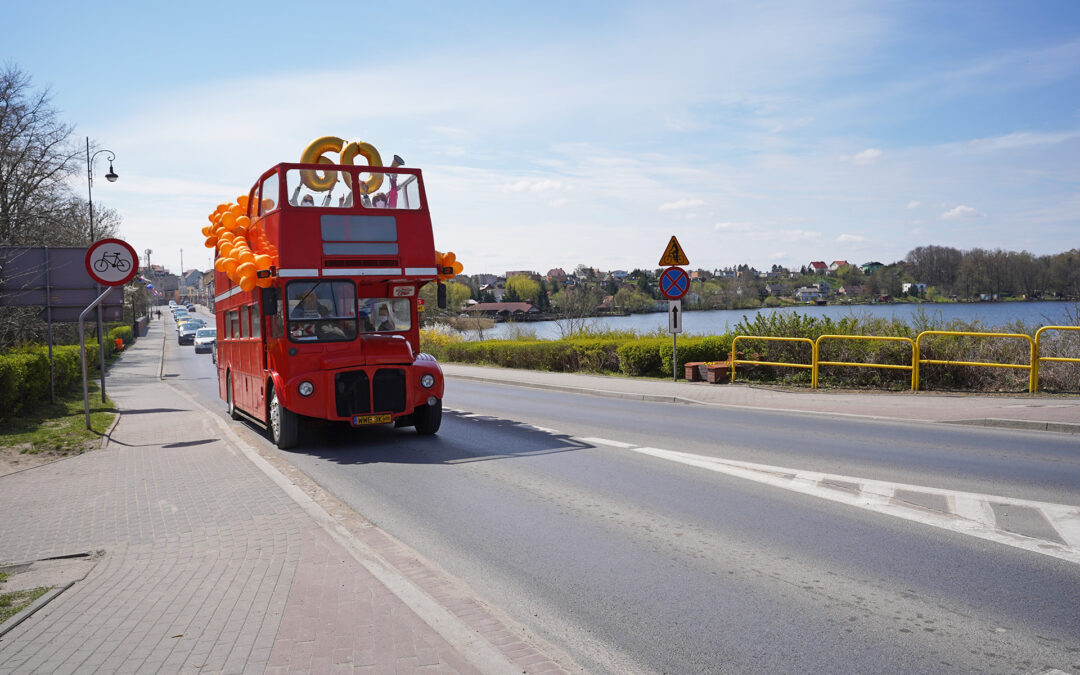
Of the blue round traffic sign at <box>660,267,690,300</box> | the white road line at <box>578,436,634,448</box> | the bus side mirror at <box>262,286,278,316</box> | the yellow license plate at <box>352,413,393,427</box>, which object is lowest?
the white road line at <box>578,436,634,448</box>

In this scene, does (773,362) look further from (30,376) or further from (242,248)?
(30,376)

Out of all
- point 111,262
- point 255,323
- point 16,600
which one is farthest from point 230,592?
point 111,262

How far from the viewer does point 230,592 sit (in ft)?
16.2

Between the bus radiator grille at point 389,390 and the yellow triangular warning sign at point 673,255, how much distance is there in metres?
9.17

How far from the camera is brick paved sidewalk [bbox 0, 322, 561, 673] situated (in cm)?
395

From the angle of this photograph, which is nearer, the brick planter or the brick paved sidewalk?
the brick paved sidewalk

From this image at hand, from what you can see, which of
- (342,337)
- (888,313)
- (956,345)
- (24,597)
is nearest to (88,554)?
(24,597)

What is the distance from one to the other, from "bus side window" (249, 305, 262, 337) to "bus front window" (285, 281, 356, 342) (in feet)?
3.72

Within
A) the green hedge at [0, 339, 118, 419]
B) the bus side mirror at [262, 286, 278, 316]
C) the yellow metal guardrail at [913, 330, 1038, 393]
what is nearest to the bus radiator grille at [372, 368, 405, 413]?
the bus side mirror at [262, 286, 278, 316]

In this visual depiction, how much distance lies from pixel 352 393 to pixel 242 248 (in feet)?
10.2

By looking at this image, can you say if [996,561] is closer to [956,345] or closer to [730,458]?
[730,458]

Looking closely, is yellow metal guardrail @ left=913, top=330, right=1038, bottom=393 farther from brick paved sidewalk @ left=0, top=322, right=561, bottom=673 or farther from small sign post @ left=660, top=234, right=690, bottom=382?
brick paved sidewalk @ left=0, top=322, right=561, bottom=673

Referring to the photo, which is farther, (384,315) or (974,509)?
(384,315)

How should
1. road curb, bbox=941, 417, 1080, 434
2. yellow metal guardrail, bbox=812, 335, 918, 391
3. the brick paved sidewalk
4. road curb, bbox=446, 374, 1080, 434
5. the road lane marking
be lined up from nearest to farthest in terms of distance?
the brick paved sidewalk
the road lane marking
road curb, bbox=941, 417, 1080, 434
road curb, bbox=446, 374, 1080, 434
yellow metal guardrail, bbox=812, 335, 918, 391
